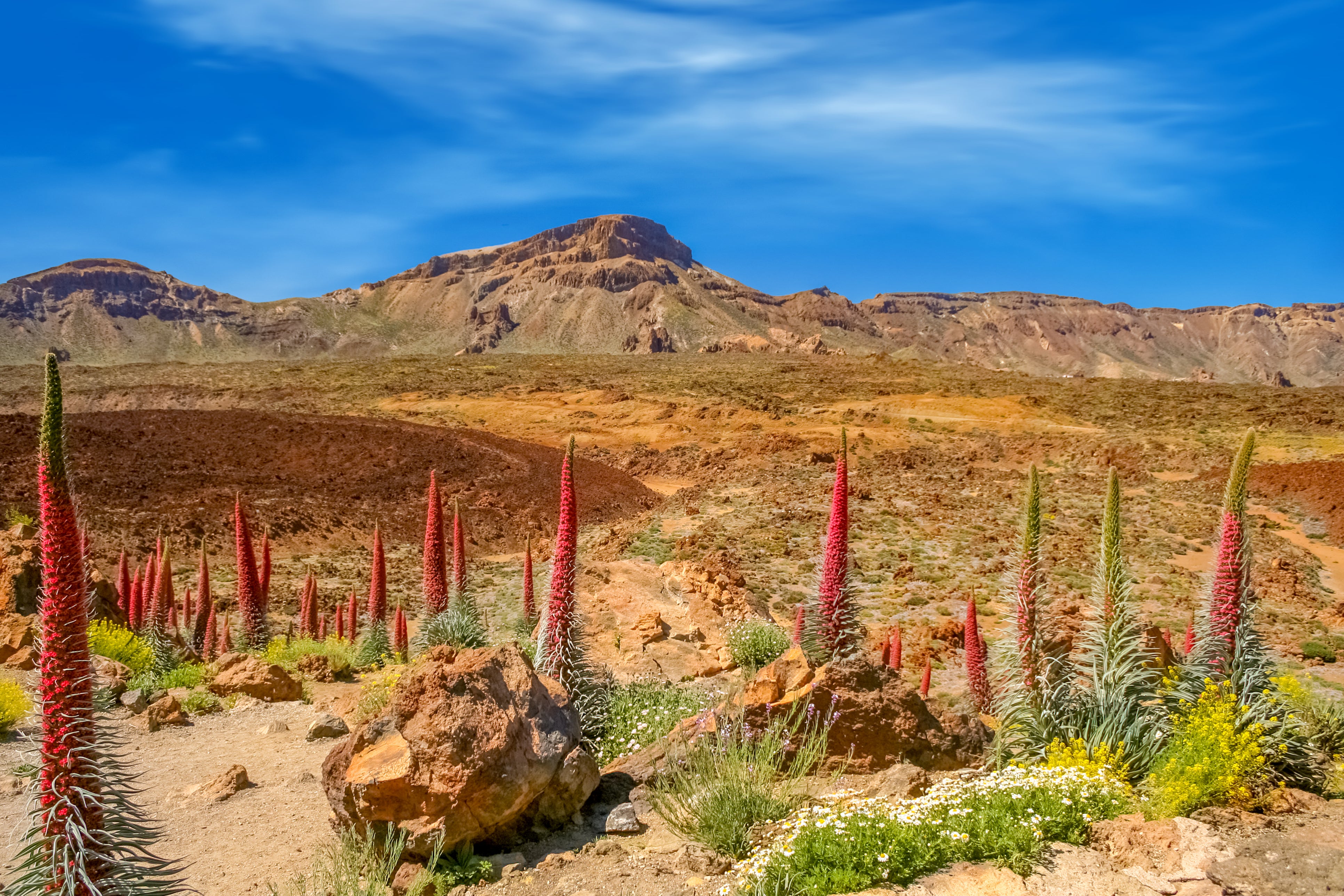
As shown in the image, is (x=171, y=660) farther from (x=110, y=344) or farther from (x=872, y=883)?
(x=110, y=344)

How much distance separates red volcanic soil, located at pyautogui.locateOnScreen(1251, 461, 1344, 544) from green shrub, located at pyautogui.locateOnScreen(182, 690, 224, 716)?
20.4 m

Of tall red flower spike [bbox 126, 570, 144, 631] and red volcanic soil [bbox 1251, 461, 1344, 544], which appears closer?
tall red flower spike [bbox 126, 570, 144, 631]

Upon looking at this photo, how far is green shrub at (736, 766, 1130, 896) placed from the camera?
3.66 metres

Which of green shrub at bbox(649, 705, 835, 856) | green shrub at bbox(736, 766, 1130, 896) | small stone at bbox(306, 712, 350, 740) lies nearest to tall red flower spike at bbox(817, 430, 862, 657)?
green shrub at bbox(649, 705, 835, 856)

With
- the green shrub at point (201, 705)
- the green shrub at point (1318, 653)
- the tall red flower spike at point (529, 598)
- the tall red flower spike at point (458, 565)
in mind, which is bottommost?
the green shrub at point (1318, 653)

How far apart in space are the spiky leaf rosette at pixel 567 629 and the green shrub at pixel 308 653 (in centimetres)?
483

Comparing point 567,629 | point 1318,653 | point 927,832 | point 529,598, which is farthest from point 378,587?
point 1318,653

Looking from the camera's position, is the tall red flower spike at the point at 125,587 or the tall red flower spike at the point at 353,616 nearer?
the tall red flower spike at the point at 125,587

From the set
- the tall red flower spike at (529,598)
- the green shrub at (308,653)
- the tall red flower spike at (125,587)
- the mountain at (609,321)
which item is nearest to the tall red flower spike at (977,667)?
the tall red flower spike at (529,598)

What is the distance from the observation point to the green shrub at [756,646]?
9273 millimetres

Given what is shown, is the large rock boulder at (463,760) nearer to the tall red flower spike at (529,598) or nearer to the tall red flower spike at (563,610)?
the tall red flower spike at (563,610)

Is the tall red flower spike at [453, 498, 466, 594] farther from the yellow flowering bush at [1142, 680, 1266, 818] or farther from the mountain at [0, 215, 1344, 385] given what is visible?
Answer: the mountain at [0, 215, 1344, 385]

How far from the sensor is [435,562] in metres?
8.41

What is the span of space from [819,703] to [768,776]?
0.83 m
